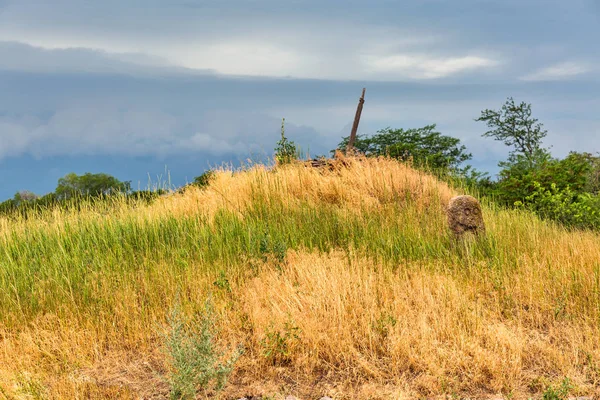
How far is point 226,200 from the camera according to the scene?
9.72m

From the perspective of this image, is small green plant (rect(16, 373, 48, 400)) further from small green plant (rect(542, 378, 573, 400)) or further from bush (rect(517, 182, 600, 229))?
bush (rect(517, 182, 600, 229))

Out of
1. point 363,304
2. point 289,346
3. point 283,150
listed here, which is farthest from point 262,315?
point 283,150

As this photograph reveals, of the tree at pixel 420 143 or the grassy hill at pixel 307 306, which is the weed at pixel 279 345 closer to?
the grassy hill at pixel 307 306

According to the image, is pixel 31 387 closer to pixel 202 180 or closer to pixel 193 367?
pixel 193 367

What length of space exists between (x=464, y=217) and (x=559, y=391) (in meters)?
3.54

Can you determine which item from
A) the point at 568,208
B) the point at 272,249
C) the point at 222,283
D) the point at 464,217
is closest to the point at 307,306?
the point at 222,283

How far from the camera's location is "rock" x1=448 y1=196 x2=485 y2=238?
284 inches

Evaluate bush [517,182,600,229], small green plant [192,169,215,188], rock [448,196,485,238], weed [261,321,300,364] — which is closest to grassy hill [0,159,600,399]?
weed [261,321,300,364]

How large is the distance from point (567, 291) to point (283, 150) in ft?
29.8

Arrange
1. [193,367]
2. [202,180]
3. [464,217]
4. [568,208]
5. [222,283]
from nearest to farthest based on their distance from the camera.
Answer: [193,367]
[222,283]
[464,217]
[568,208]
[202,180]

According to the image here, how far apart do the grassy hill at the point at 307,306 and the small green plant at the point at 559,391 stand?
23 millimetres

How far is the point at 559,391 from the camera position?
3.92 m

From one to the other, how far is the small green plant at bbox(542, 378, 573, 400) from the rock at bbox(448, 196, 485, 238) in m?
3.31

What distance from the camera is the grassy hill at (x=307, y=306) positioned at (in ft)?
14.3
